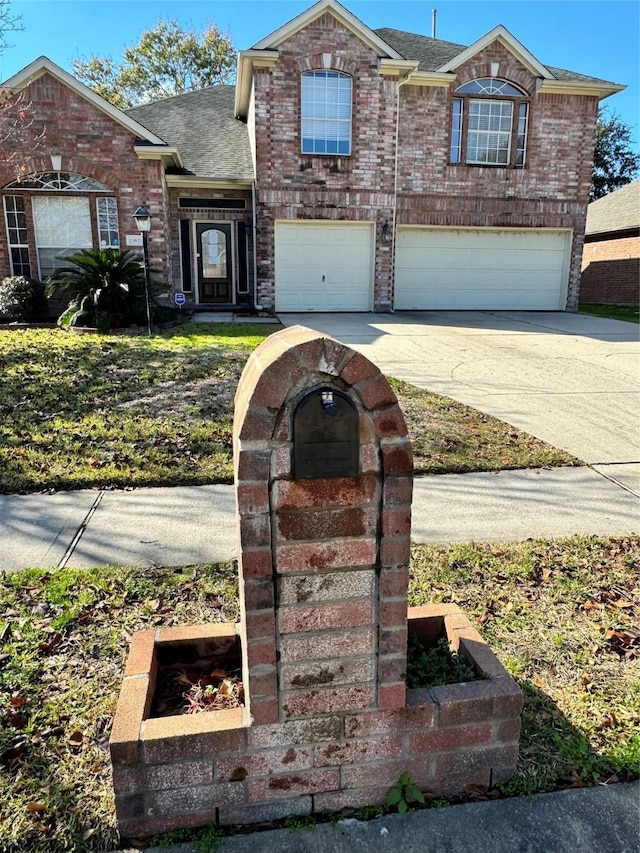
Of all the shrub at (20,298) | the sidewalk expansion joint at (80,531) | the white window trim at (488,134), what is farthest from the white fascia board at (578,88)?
the sidewalk expansion joint at (80,531)

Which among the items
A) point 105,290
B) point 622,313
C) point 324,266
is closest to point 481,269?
point 324,266

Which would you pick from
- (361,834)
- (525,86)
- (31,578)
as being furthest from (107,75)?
(361,834)

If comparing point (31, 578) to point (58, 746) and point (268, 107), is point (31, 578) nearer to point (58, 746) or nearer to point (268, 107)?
point (58, 746)

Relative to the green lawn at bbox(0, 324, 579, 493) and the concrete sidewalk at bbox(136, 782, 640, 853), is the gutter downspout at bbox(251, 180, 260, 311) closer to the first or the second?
the green lawn at bbox(0, 324, 579, 493)

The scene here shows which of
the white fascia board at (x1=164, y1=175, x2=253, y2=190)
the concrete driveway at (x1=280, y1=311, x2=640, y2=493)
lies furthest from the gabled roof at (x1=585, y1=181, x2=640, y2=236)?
the white fascia board at (x1=164, y1=175, x2=253, y2=190)

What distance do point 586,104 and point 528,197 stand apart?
115 inches

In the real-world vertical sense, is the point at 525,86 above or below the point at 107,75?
below

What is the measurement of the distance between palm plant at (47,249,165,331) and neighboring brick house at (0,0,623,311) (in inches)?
96.6

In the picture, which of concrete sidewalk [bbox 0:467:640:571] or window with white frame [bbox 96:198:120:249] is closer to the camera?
concrete sidewalk [bbox 0:467:640:571]

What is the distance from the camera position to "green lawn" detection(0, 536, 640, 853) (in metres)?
2.12

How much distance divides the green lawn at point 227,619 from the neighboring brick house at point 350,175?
12.5 meters

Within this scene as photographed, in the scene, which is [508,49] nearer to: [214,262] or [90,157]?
[214,262]

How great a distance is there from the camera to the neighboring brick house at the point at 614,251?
21.1 metres

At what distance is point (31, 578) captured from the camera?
337 centimetres
